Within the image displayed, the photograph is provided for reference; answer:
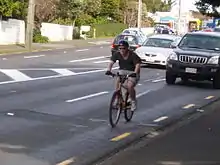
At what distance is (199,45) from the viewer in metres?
19.4

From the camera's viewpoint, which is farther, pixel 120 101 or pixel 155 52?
pixel 155 52

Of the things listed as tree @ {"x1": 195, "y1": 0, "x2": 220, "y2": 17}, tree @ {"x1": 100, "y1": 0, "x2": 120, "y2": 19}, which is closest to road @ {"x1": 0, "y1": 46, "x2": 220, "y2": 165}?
tree @ {"x1": 195, "y1": 0, "x2": 220, "y2": 17}

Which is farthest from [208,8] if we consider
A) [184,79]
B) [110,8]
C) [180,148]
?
[110,8]

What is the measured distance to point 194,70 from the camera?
723 inches

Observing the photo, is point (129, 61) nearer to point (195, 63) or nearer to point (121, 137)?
point (121, 137)

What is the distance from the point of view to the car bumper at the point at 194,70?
1831 cm

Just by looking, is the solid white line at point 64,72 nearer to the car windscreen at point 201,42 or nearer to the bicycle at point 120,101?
the car windscreen at point 201,42

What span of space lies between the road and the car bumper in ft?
1.41

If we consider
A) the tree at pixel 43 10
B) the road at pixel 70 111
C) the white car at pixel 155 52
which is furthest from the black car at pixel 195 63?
the tree at pixel 43 10

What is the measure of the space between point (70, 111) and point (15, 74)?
758 centimetres

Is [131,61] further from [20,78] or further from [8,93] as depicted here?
[20,78]

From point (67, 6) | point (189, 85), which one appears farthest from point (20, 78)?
point (67, 6)

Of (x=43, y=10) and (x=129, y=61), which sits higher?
(x=43, y=10)

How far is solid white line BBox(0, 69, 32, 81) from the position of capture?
17.9m
